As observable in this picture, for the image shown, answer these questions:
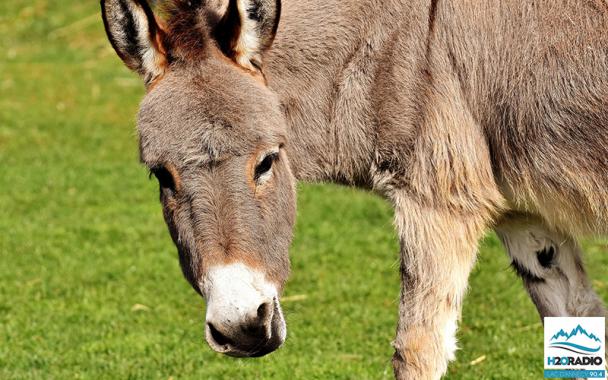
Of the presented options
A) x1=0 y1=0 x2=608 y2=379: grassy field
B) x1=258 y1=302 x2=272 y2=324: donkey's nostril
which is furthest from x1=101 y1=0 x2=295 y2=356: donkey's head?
x1=0 y1=0 x2=608 y2=379: grassy field

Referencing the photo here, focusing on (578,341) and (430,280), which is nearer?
(430,280)

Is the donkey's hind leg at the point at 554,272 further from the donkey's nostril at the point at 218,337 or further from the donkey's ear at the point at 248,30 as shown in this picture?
the donkey's nostril at the point at 218,337

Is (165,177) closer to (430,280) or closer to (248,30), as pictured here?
(248,30)

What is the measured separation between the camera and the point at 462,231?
14.0 ft

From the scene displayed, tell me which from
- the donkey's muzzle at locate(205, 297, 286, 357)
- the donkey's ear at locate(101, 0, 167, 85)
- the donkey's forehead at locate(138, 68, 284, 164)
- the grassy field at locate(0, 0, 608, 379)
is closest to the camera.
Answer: the donkey's muzzle at locate(205, 297, 286, 357)

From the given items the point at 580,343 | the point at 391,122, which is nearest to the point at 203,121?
the point at 391,122

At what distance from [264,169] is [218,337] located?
652 mm

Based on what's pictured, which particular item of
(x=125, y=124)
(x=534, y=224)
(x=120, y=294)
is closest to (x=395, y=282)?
(x=120, y=294)

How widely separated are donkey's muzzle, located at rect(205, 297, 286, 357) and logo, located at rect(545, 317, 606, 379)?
152 centimetres

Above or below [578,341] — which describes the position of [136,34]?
above

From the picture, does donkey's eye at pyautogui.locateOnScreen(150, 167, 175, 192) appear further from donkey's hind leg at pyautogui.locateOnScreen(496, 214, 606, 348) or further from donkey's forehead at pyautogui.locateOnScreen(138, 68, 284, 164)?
donkey's hind leg at pyautogui.locateOnScreen(496, 214, 606, 348)

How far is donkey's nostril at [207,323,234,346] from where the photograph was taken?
12.0ft

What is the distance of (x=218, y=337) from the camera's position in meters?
3.68

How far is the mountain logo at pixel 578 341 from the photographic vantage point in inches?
186
